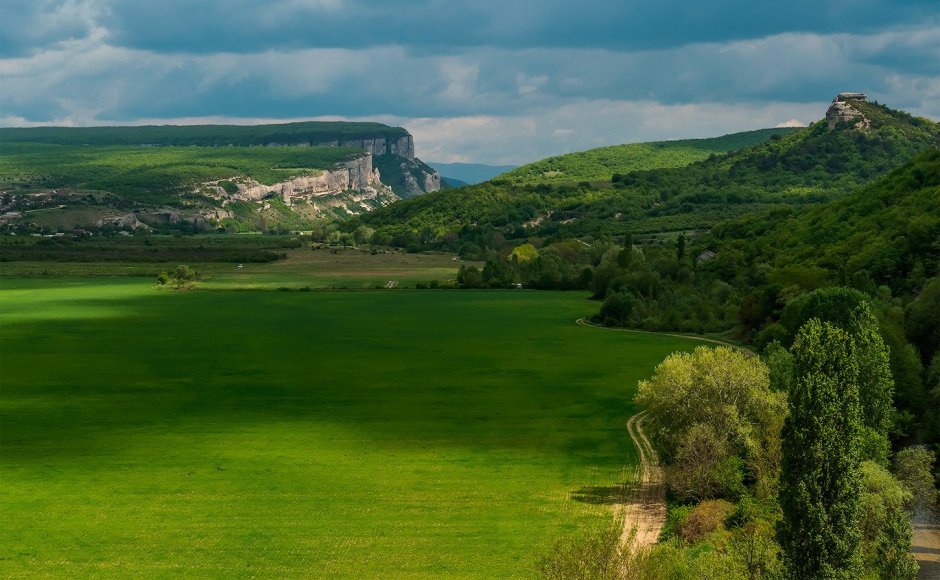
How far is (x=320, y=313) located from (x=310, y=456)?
81.0m

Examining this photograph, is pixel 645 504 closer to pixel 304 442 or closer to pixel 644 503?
pixel 644 503

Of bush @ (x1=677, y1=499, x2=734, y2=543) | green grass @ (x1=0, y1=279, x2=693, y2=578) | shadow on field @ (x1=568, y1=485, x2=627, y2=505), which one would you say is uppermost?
bush @ (x1=677, y1=499, x2=734, y2=543)

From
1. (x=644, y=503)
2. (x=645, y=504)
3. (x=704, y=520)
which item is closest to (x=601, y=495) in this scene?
(x=644, y=503)

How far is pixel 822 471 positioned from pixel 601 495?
1494cm

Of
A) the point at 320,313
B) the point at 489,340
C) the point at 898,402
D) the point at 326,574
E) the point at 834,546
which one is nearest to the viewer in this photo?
the point at 834,546

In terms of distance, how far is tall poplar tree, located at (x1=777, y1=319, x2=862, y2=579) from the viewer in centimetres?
4306

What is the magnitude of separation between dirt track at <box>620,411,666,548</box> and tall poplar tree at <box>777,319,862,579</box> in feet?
21.9

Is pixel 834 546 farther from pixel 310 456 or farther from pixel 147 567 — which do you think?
pixel 310 456

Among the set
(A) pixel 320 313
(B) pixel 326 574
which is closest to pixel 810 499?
(B) pixel 326 574

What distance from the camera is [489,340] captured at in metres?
119

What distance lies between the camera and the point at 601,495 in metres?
57.3

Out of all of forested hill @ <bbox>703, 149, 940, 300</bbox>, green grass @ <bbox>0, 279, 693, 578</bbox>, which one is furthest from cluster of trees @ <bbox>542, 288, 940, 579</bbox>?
forested hill @ <bbox>703, 149, 940, 300</bbox>

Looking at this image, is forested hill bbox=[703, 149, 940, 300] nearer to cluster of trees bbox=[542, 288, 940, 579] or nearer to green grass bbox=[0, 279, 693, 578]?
green grass bbox=[0, 279, 693, 578]

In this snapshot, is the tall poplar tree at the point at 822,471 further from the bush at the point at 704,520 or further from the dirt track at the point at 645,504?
the dirt track at the point at 645,504
